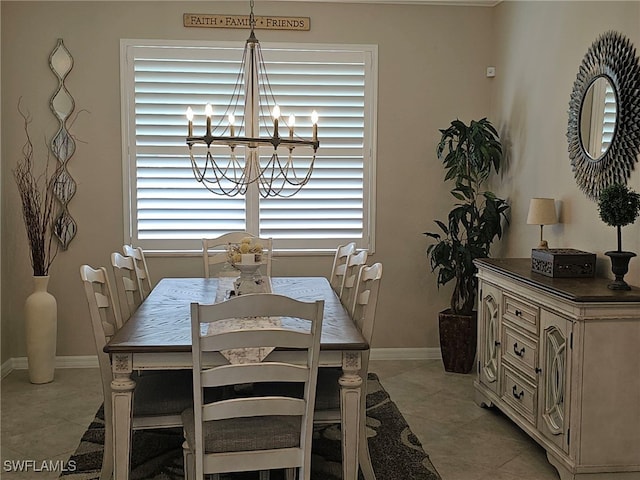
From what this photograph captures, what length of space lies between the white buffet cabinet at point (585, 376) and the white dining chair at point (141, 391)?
1706 mm

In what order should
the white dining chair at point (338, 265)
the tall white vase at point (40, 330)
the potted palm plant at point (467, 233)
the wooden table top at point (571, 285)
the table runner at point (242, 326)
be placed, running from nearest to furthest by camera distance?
the table runner at point (242, 326) < the wooden table top at point (571, 285) < the white dining chair at point (338, 265) < the tall white vase at point (40, 330) < the potted palm plant at point (467, 233)

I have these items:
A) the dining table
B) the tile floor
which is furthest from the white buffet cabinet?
the dining table

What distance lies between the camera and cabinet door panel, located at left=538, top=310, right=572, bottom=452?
3.06 meters

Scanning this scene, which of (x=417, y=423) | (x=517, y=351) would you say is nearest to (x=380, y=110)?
(x=517, y=351)

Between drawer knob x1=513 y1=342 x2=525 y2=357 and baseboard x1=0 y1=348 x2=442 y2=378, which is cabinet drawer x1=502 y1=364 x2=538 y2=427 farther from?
baseboard x1=0 y1=348 x2=442 y2=378

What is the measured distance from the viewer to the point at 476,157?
4.79m

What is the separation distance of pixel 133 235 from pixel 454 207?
251 cm

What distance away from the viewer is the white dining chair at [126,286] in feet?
11.6

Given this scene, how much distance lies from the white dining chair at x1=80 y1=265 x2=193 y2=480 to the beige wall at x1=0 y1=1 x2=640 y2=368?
2.11 meters

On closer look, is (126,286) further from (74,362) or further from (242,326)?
(74,362)

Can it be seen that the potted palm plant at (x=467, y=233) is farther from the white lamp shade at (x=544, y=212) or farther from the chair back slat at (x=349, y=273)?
the chair back slat at (x=349, y=273)

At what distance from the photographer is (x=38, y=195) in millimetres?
4965

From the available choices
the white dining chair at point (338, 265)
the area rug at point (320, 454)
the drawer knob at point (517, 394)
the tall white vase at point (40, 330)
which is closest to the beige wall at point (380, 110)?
the tall white vase at point (40, 330)

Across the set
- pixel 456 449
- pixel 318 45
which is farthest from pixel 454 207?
pixel 456 449
